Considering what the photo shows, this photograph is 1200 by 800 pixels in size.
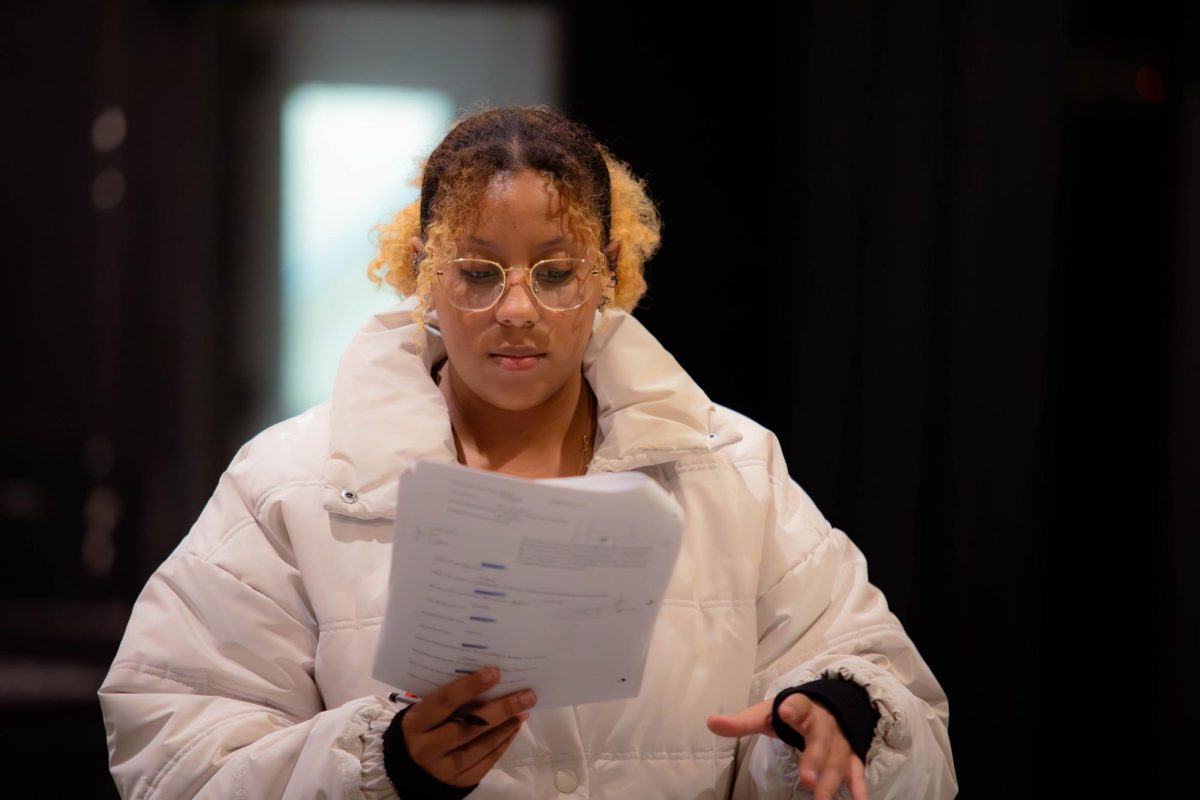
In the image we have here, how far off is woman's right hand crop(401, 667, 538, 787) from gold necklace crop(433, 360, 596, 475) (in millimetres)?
439

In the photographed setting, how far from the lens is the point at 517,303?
1425mm

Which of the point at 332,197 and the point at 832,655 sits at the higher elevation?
the point at 332,197

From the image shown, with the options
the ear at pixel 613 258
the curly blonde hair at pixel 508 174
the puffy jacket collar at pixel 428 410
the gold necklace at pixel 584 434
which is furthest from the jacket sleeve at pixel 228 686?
the ear at pixel 613 258

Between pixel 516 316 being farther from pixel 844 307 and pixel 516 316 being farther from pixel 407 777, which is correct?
pixel 844 307

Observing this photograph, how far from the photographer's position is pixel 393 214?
5.66ft

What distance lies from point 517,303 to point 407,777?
0.52 m

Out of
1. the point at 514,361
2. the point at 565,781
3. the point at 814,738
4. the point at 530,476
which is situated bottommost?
the point at 565,781

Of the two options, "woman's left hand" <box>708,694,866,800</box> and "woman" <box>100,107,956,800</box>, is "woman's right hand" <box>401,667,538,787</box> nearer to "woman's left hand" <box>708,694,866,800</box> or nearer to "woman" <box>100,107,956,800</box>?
"woman" <box>100,107,956,800</box>

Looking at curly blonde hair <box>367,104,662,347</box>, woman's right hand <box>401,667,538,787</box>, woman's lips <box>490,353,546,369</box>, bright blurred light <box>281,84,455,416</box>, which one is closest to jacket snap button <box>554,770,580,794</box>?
woman's right hand <box>401,667,538,787</box>

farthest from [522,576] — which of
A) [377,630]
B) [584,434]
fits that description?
[584,434]

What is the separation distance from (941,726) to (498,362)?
2.11ft

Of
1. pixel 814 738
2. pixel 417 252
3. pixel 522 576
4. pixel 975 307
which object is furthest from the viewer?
pixel 975 307

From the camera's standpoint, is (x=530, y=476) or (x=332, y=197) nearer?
(x=530, y=476)

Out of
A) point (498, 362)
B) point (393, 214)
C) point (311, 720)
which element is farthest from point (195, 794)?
point (393, 214)
